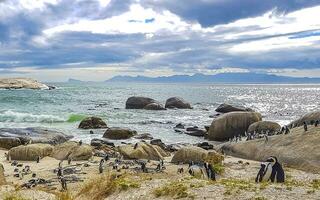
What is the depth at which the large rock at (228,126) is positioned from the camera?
40.0 metres

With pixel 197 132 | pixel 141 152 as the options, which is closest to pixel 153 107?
pixel 197 132

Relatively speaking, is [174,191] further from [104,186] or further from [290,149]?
[290,149]

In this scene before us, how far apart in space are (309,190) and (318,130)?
14286mm

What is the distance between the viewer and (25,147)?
2669 cm

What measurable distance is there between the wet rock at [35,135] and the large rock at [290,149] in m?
13.6

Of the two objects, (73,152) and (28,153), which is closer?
(73,152)

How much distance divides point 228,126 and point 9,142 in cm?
1944

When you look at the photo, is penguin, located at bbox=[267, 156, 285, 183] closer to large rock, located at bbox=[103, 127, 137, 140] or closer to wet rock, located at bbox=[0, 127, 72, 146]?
wet rock, located at bbox=[0, 127, 72, 146]

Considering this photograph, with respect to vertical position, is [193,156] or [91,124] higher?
[193,156]

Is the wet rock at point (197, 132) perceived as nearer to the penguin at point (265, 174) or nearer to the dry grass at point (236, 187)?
the penguin at point (265, 174)

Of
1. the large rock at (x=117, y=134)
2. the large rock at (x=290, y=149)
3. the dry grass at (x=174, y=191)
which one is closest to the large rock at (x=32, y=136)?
the large rock at (x=117, y=134)

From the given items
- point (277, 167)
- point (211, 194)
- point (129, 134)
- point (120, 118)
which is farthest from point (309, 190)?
point (120, 118)

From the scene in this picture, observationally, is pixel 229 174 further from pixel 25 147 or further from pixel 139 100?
pixel 139 100

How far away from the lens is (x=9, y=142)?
3158cm
